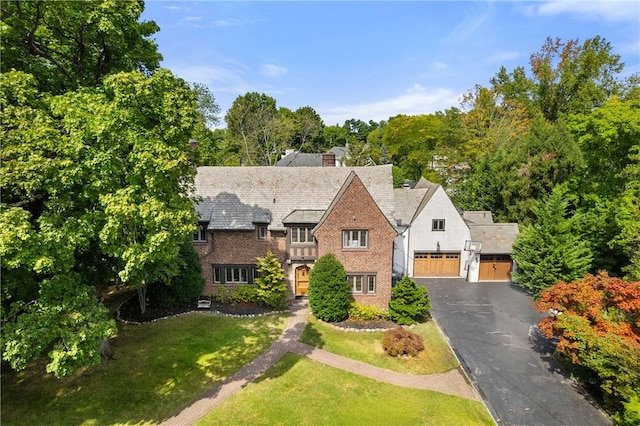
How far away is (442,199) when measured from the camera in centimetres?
3106

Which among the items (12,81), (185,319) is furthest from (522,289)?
(12,81)

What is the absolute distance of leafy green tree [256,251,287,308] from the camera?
79.6 feet

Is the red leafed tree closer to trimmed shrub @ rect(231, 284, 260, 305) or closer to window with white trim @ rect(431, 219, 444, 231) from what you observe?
window with white trim @ rect(431, 219, 444, 231)

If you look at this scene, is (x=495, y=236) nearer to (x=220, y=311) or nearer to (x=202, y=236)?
(x=220, y=311)

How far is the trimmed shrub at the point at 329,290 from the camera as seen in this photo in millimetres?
22438

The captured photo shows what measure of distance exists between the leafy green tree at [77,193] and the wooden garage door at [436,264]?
23630 millimetres

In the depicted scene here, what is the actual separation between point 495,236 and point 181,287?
87.9 ft

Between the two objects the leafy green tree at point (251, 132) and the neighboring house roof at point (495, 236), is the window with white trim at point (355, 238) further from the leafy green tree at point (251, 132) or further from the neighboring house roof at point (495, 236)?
the leafy green tree at point (251, 132)

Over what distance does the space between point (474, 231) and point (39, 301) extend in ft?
102

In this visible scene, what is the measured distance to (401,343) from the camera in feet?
62.6

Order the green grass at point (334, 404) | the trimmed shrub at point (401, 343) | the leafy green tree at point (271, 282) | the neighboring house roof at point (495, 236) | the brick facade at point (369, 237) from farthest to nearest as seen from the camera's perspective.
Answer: the neighboring house roof at point (495, 236), the leafy green tree at point (271, 282), the brick facade at point (369, 237), the trimmed shrub at point (401, 343), the green grass at point (334, 404)

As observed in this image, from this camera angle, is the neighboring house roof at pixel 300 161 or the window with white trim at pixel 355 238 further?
the neighboring house roof at pixel 300 161

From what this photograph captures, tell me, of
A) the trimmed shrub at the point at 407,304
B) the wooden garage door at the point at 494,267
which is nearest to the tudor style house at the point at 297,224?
the trimmed shrub at the point at 407,304

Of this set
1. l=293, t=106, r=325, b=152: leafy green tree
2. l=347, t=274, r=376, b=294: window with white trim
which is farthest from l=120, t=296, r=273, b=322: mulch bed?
l=293, t=106, r=325, b=152: leafy green tree
